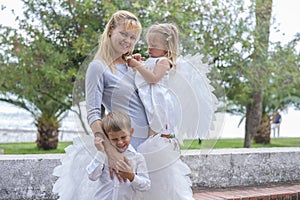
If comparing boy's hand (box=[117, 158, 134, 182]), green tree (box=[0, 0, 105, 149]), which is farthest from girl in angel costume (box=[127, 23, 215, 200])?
green tree (box=[0, 0, 105, 149])

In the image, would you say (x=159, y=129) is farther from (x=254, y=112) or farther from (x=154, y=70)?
(x=254, y=112)

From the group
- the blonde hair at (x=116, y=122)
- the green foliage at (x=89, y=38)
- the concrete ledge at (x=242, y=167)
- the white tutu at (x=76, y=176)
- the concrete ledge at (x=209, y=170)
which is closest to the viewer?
the blonde hair at (x=116, y=122)

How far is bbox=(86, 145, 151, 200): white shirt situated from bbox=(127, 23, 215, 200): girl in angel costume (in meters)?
0.05

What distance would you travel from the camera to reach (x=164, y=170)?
2.70 metres

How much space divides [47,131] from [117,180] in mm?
8883

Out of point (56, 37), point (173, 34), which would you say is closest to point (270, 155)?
point (173, 34)

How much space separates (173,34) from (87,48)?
4.70 m

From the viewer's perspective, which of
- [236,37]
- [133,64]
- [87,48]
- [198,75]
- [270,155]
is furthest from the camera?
[236,37]

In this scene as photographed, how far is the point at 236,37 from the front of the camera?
823cm

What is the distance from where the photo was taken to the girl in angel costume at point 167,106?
251 cm

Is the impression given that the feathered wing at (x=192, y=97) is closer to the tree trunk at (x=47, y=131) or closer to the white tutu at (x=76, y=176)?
the white tutu at (x=76, y=176)

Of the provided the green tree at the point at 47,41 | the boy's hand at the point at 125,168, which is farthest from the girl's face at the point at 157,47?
the green tree at the point at 47,41

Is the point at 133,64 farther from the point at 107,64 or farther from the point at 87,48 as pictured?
the point at 87,48

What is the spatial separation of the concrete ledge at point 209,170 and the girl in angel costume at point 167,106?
1.04 metres
